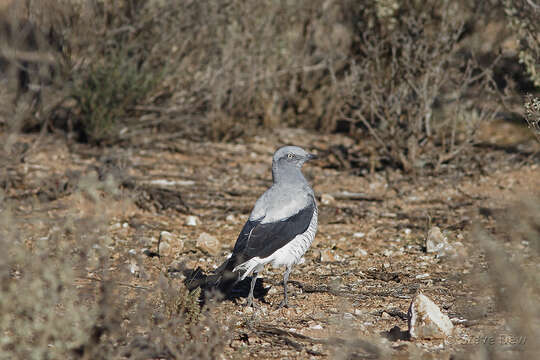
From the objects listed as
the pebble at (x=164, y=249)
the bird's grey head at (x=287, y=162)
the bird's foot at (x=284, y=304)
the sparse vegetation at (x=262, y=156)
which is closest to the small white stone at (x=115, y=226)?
the sparse vegetation at (x=262, y=156)

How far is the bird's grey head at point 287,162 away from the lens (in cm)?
462

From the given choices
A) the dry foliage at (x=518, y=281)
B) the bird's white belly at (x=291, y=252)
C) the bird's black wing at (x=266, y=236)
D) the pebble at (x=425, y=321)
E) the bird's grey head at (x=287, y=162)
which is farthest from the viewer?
the bird's grey head at (x=287, y=162)

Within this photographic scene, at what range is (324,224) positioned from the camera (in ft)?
19.5

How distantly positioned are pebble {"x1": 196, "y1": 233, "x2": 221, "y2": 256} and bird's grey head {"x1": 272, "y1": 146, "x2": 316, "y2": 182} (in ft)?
3.35

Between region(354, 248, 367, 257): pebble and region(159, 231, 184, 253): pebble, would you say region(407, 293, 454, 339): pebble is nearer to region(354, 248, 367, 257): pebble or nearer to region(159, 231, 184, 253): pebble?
region(354, 248, 367, 257): pebble

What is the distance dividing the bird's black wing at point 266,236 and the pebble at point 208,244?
120 centimetres

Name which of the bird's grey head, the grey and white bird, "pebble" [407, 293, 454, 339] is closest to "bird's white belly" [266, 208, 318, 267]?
the grey and white bird

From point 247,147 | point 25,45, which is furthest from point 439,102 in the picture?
point 25,45

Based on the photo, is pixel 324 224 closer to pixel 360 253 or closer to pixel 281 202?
pixel 360 253

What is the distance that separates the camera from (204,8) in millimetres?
7680

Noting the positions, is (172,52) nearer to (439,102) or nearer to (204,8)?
(204,8)

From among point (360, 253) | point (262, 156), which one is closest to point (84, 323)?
point (360, 253)

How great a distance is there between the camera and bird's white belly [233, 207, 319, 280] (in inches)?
159

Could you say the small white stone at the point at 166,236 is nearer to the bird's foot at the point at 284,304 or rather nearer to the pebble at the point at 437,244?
the bird's foot at the point at 284,304
